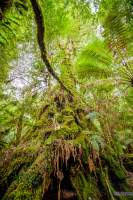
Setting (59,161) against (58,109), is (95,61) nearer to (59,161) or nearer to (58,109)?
(58,109)

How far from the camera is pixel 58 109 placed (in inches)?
120

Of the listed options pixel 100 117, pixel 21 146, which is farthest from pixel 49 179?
pixel 100 117

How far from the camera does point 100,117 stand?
2.83m

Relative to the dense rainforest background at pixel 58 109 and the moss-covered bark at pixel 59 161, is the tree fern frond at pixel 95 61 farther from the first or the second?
Result: the moss-covered bark at pixel 59 161

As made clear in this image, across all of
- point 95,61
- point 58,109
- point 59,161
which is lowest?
point 59,161

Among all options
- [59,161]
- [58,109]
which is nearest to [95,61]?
[58,109]

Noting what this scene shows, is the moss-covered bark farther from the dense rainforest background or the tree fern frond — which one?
the tree fern frond

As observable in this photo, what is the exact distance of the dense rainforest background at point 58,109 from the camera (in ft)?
7.24

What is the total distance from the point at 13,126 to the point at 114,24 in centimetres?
232

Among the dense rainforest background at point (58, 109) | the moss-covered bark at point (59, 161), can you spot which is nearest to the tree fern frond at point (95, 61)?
the dense rainforest background at point (58, 109)

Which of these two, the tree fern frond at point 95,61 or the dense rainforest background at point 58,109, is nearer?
the dense rainforest background at point 58,109

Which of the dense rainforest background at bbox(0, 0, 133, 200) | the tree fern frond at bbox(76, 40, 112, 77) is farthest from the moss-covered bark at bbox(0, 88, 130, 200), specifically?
the tree fern frond at bbox(76, 40, 112, 77)

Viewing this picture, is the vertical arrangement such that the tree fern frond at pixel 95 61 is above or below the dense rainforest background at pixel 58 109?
above

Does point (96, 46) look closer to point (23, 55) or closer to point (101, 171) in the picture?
point (23, 55)
